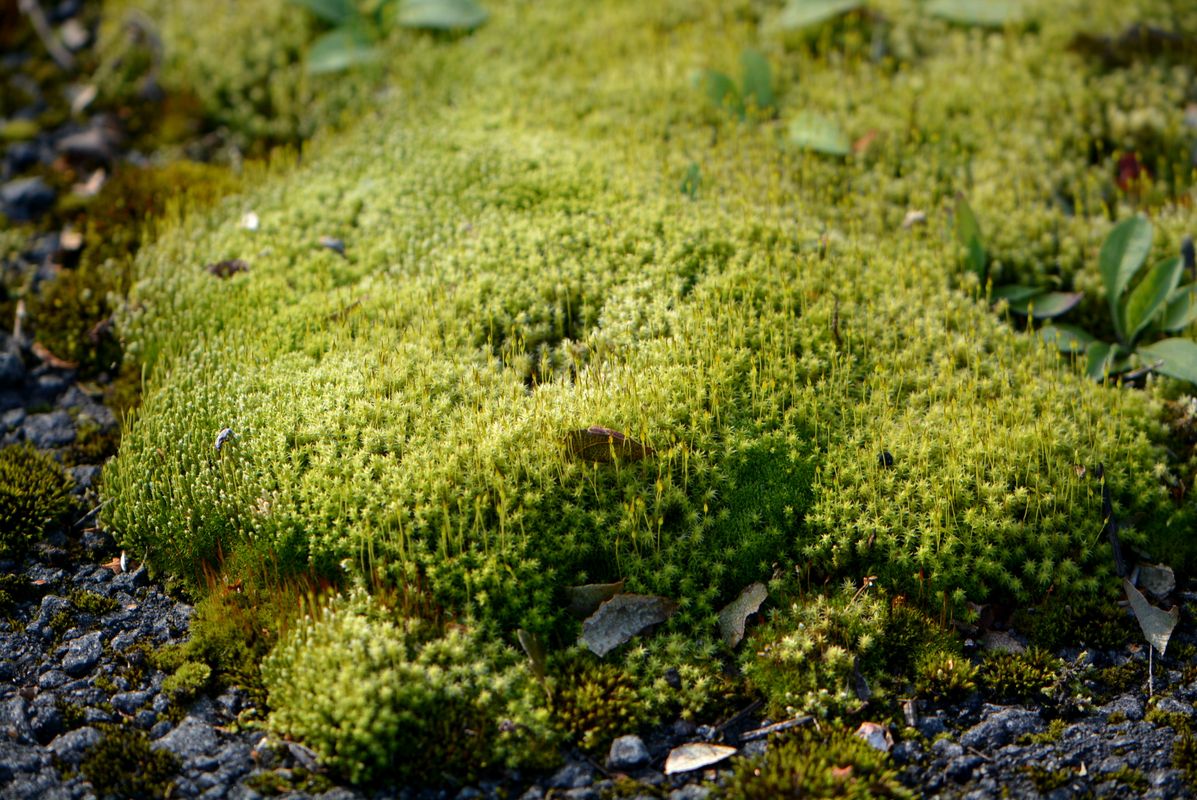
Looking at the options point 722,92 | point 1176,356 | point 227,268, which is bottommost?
point 1176,356

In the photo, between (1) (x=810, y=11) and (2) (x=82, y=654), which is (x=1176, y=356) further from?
(2) (x=82, y=654)

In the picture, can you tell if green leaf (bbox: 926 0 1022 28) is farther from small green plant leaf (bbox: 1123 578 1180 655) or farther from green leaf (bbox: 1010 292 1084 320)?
small green plant leaf (bbox: 1123 578 1180 655)

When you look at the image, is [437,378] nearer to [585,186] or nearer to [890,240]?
[585,186]

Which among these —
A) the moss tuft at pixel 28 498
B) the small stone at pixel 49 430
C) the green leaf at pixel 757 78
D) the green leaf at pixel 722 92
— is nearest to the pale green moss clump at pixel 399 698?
the moss tuft at pixel 28 498

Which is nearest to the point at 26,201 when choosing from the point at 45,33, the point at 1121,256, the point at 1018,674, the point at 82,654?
the point at 45,33

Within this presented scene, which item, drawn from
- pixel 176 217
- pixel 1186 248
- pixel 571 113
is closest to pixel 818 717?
pixel 1186 248

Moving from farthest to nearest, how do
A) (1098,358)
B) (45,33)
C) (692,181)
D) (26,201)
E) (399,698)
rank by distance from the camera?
(45,33) < (26,201) < (692,181) < (1098,358) < (399,698)

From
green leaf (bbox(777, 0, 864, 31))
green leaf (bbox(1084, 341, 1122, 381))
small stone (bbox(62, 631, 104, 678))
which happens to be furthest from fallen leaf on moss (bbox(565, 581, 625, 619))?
green leaf (bbox(777, 0, 864, 31))
